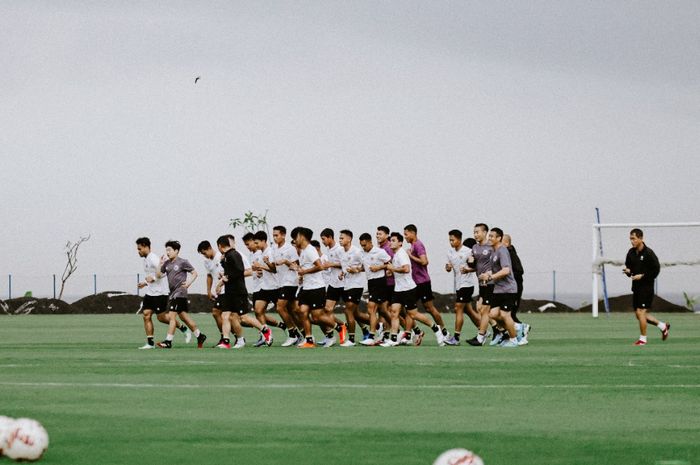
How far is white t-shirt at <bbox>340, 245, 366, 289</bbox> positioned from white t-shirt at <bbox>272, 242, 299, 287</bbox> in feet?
4.69

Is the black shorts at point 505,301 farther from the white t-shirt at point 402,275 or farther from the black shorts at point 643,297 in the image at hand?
the black shorts at point 643,297

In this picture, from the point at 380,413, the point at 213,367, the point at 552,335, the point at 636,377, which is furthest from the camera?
the point at 552,335

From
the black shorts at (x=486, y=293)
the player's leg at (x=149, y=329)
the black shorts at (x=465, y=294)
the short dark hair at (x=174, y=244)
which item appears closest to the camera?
the player's leg at (x=149, y=329)

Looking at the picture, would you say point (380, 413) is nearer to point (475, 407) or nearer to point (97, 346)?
point (475, 407)

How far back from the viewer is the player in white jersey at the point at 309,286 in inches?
1029

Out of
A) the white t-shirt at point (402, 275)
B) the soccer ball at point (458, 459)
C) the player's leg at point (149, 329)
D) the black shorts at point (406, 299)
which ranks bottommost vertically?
the soccer ball at point (458, 459)

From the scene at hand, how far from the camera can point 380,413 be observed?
12.0m

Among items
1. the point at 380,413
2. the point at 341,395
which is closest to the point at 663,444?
the point at 380,413

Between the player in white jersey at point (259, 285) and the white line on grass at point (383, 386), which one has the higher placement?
the player in white jersey at point (259, 285)

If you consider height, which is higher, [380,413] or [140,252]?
[140,252]

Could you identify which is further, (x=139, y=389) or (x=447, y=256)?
(x=447, y=256)

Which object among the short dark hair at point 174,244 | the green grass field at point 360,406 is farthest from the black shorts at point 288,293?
the green grass field at point 360,406

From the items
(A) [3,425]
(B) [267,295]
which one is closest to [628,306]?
(B) [267,295]

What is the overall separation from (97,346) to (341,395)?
44.5 feet
